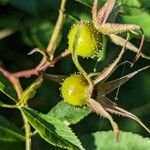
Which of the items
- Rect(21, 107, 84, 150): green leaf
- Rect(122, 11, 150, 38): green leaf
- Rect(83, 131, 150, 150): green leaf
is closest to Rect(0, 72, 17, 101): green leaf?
Rect(21, 107, 84, 150): green leaf

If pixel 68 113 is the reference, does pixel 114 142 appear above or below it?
below

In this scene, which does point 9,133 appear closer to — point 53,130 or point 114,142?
point 53,130

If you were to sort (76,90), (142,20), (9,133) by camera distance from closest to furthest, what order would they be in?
(76,90) → (9,133) → (142,20)

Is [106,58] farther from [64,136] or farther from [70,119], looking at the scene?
[64,136]

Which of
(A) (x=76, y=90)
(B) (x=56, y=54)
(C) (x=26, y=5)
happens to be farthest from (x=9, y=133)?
(C) (x=26, y=5)

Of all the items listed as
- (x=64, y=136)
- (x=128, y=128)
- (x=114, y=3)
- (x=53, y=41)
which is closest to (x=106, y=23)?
(x=114, y=3)

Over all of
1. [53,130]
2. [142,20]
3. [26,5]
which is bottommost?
[53,130]
